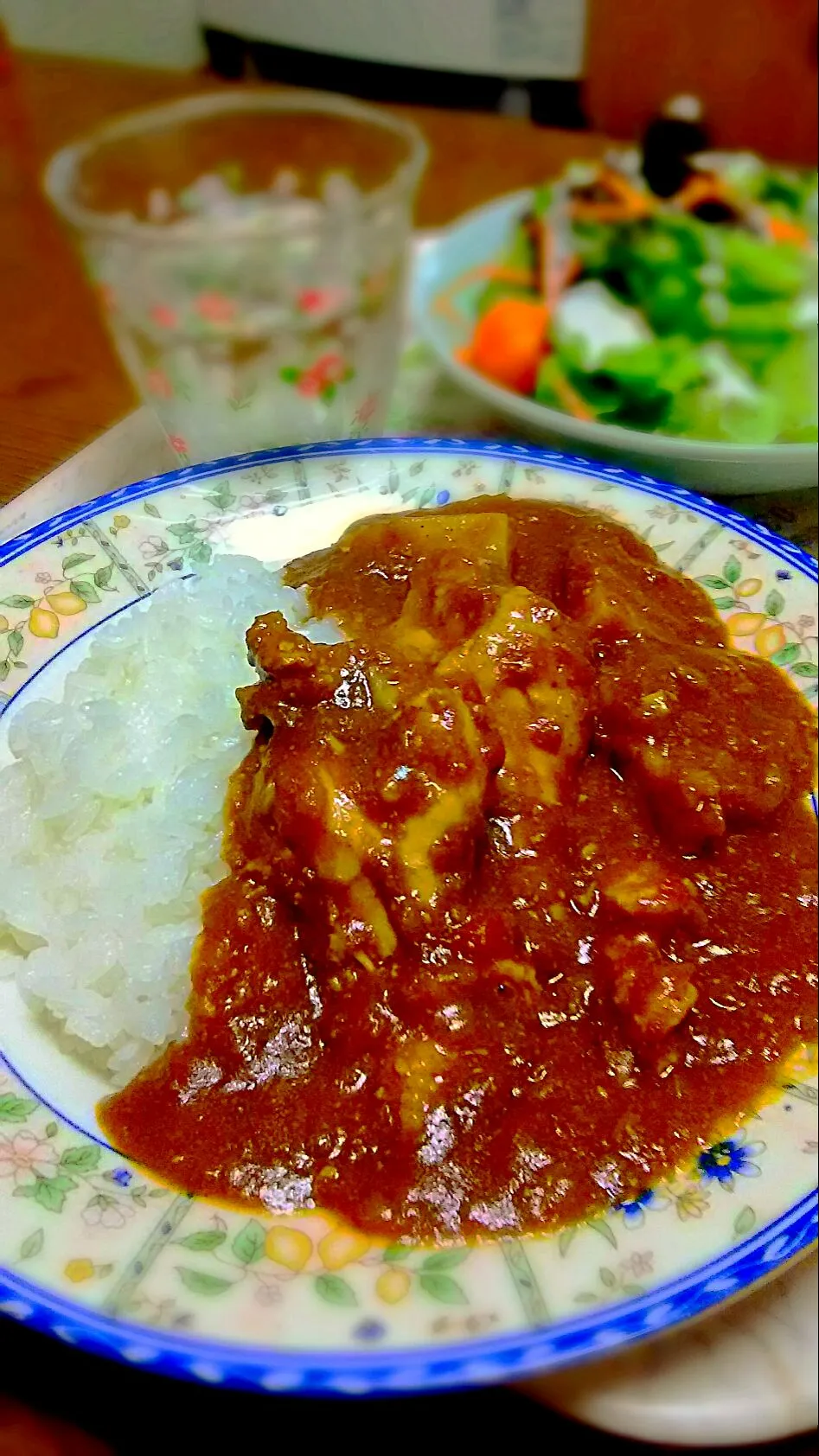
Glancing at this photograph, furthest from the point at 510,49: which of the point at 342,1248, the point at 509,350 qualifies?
the point at 342,1248

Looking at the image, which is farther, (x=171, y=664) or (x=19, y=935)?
(x=171, y=664)

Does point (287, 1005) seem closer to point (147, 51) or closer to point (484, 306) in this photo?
point (147, 51)

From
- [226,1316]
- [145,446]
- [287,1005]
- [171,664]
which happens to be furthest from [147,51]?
[226,1316]

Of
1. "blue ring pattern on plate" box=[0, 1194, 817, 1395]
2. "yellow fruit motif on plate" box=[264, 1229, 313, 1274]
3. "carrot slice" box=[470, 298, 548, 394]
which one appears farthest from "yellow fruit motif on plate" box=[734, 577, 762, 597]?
"yellow fruit motif on plate" box=[264, 1229, 313, 1274]

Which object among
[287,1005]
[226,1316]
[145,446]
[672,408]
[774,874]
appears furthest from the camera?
[672,408]

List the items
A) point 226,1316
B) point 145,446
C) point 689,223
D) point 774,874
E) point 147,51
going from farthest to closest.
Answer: point 689,223 → point 145,446 → point 147,51 → point 774,874 → point 226,1316

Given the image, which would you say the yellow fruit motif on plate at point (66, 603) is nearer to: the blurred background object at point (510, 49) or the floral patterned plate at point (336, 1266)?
the floral patterned plate at point (336, 1266)

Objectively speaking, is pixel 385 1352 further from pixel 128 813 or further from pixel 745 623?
pixel 745 623

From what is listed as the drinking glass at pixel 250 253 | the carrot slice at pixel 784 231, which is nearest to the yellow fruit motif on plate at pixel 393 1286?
the drinking glass at pixel 250 253
